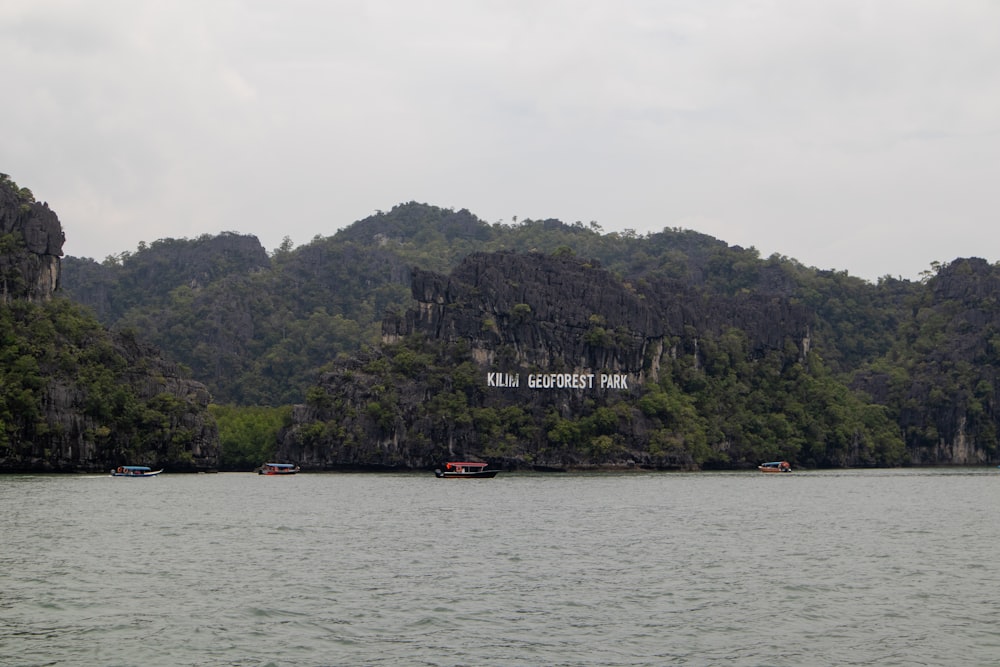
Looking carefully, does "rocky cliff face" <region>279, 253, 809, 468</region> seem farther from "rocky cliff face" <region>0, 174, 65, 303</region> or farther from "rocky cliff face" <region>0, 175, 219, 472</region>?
"rocky cliff face" <region>0, 174, 65, 303</region>

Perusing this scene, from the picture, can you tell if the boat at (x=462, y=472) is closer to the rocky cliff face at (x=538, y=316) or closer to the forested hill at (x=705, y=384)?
the forested hill at (x=705, y=384)

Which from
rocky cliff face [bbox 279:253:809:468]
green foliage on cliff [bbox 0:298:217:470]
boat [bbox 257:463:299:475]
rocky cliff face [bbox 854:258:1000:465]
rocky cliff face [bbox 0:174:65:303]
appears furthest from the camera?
rocky cliff face [bbox 854:258:1000:465]

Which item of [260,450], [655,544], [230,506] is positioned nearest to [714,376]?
[260,450]

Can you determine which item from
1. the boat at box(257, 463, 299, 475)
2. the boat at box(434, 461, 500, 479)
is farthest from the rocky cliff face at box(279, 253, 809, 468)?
the boat at box(434, 461, 500, 479)

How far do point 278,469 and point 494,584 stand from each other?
84172mm

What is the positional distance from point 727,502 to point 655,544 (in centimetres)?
2581

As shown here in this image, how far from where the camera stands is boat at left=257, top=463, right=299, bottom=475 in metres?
118

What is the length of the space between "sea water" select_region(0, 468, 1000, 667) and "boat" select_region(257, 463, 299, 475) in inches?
1903

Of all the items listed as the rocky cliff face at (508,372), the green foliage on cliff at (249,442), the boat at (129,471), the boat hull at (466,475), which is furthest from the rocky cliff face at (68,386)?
the boat hull at (466,475)

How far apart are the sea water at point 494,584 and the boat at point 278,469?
4834cm

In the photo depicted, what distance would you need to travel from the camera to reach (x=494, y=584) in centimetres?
3738

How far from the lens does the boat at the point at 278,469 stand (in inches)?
4633

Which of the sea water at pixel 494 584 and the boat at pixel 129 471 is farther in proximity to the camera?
the boat at pixel 129 471

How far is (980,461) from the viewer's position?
15362 centimetres
